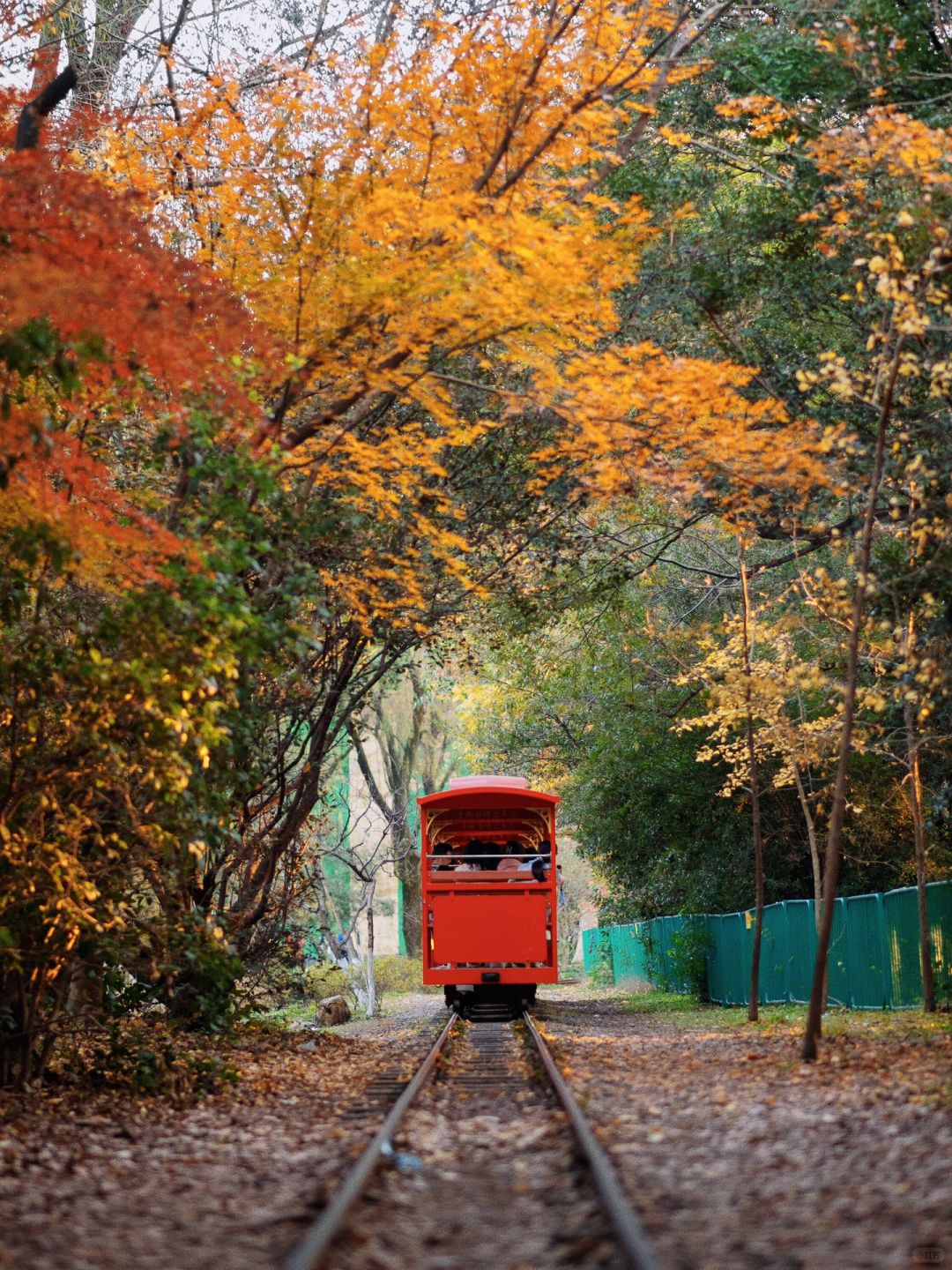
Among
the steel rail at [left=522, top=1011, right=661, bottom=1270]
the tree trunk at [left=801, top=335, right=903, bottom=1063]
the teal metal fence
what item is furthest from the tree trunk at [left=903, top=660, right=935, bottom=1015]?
the steel rail at [left=522, top=1011, right=661, bottom=1270]

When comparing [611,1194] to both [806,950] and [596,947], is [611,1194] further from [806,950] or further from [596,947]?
[596,947]

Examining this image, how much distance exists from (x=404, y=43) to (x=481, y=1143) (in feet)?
44.1

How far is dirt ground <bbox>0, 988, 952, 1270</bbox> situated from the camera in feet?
19.6

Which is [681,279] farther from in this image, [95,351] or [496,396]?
[95,351]

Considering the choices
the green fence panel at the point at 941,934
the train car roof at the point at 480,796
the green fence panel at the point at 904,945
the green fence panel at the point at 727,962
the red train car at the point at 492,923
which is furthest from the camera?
the green fence panel at the point at 727,962

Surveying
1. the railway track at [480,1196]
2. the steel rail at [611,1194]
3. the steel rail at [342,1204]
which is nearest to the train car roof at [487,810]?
the railway track at [480,1196]

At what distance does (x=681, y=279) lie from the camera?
57.2 feet

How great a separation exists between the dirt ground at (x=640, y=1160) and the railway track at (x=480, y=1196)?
0.47 feet

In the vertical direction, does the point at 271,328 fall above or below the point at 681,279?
below

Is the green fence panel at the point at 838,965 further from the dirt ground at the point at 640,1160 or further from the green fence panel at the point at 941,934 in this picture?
the dirt ground at the point at 640,1160

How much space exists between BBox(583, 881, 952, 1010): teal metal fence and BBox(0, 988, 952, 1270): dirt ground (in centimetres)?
620

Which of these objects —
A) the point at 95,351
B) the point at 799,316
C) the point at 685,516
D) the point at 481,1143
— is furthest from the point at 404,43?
the point at 481,1143

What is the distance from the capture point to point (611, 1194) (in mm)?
6418

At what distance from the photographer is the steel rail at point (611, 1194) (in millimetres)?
5309
